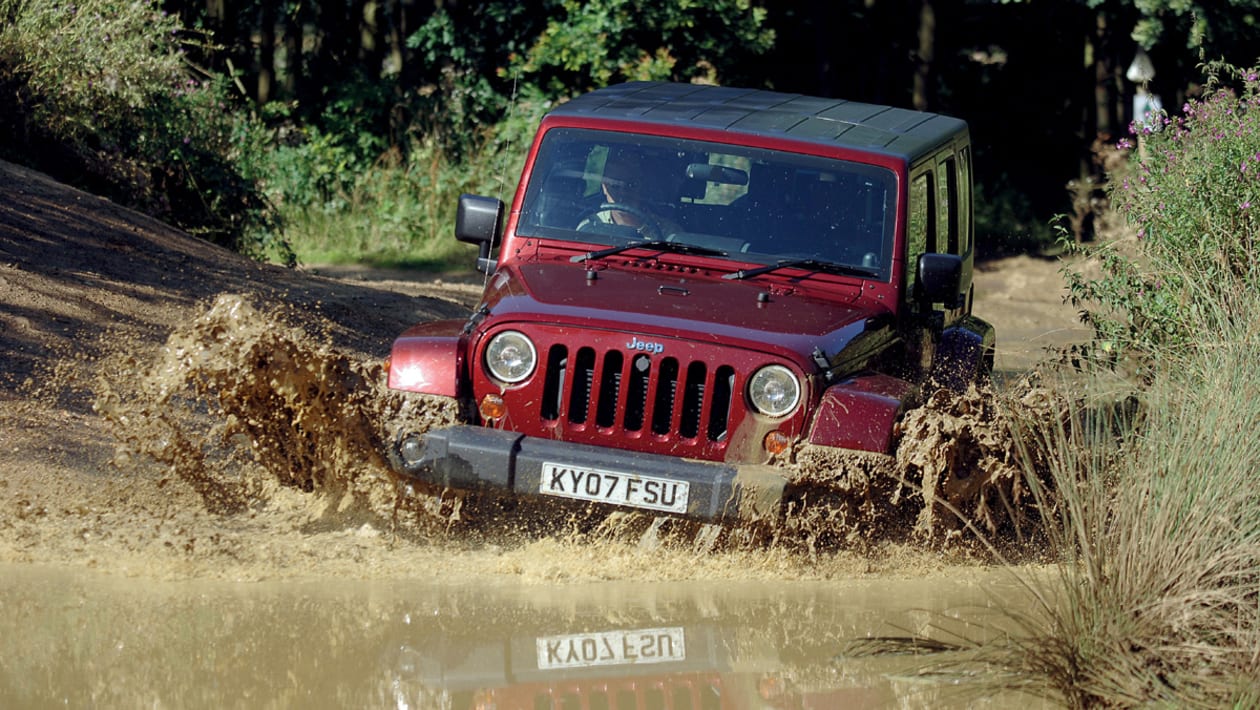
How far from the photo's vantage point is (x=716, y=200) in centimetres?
689

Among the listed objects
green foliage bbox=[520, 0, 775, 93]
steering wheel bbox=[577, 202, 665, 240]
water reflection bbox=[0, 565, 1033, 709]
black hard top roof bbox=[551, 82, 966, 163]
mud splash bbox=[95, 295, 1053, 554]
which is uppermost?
green foliage bbox=[520, 0, 775, 93]

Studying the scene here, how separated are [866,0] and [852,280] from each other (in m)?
15.9

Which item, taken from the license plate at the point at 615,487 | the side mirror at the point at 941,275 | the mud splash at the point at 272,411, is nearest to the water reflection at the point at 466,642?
the license plate at the point at 615,487

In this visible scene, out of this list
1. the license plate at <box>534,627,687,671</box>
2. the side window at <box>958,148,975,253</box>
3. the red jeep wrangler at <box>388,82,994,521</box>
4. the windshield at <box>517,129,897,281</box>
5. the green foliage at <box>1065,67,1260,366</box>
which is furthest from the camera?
the side window at <box>958,148,975,253</box>

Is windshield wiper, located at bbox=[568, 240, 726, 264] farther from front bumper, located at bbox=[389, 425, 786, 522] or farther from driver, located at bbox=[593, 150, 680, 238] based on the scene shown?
front bumper, located at bbox=[389, 425, 786, 522]

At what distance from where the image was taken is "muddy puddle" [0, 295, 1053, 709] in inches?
196

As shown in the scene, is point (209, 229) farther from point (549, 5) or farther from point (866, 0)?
point (866, 0)

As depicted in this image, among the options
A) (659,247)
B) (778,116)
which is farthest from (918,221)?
(659,247)

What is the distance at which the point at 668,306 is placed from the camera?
613 centimetres

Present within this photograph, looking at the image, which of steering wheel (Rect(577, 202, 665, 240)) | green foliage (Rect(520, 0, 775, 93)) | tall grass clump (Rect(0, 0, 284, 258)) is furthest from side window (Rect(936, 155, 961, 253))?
green foliage (Rect(520, 0, 775, 93))

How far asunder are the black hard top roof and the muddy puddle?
1567 mm

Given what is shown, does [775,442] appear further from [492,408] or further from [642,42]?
[642,42]

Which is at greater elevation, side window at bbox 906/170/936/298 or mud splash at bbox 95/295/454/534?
side window at bbox 906/170/936/298

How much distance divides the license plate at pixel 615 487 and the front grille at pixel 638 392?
292 mm
